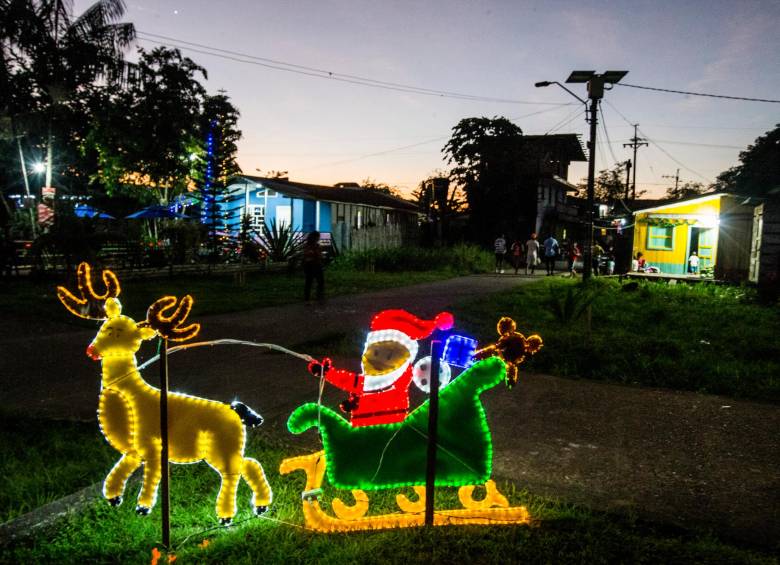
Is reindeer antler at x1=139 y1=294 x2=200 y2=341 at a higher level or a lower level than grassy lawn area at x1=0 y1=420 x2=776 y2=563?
higher

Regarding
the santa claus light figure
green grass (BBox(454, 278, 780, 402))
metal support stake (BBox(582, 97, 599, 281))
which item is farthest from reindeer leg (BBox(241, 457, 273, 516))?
metal support stake (BBox(582, 97, 599, 281))

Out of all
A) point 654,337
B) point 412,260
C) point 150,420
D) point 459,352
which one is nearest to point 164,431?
point 150,420

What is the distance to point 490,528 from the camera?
2.95 metres

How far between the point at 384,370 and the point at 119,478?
1.42 m

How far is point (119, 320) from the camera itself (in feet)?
8.77

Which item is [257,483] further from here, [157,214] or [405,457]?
[157,214]

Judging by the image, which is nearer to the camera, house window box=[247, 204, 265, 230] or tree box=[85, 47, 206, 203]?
tree box=[85, 47, 206, 203]

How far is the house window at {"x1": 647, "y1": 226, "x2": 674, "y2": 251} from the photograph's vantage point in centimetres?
2316

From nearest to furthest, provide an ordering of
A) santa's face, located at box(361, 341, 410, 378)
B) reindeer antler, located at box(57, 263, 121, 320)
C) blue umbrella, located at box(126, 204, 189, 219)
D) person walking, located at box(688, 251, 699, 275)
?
1. reindeer antler, located at box(57, 263, 121, 320)
2. santa's face, located at box(361, 341, 410, 378)
3. blue umbrella, located at box(126, 204, 189, 219)
4. person walking, located at box(688, 251, 699, 275)

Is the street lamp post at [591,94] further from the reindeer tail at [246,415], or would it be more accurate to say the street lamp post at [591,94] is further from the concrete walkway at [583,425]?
the reindeer tail at [246,415]

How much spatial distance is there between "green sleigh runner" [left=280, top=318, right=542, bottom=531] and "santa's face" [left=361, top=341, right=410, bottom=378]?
331mm

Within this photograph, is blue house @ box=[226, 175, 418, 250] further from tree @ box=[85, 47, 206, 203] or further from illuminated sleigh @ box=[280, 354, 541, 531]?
illuminated sleigh @ box=[280, 354, 541, 531]

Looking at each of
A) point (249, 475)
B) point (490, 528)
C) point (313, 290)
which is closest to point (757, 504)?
point (490, 528)

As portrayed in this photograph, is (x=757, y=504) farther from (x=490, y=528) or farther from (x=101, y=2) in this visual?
(x=101, y=2)
